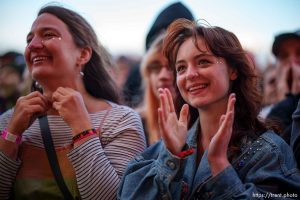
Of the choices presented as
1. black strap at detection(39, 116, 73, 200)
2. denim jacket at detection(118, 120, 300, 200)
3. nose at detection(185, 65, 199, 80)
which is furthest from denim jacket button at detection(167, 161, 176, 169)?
black strap at detection(39, 116, 73, 200)

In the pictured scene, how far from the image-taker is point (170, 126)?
2.25m

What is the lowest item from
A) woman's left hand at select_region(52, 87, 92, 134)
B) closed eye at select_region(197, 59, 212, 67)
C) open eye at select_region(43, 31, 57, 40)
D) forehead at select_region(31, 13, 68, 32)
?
woman's left hand at select_region(52, 87, 92, 134)

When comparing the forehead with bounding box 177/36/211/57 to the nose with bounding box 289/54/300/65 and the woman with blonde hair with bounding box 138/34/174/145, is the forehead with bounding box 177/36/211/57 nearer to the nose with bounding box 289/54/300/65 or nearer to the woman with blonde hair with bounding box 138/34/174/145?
the woman with blonde hair with bounding box 138/34/174/145

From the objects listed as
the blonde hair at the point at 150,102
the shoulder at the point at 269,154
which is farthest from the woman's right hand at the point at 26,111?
the blonde hair at the point at 150,102

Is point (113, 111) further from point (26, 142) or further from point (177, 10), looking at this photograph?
point (177, 10)

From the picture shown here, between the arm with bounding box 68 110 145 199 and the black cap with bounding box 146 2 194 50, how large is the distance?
2.11 metres

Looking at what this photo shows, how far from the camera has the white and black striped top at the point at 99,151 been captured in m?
2.48

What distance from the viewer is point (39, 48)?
2916mm

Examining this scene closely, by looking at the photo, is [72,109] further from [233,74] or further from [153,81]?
[153,81]

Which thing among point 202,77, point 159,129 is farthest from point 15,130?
point 202,77

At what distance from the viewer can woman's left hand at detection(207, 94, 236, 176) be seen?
2115 mm

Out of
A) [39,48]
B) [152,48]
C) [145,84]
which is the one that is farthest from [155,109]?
[39,48]

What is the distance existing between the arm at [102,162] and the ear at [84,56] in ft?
2.15

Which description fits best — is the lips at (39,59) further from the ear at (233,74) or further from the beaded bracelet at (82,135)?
the ear at (233,74)
